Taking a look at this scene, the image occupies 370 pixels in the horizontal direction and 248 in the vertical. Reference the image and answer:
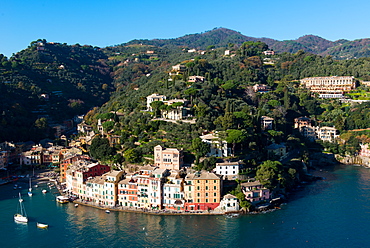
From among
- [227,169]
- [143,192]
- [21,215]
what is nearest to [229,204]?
[227,169]

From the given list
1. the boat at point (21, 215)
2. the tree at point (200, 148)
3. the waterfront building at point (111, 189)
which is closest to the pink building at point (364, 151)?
the tree at point (200, 148)

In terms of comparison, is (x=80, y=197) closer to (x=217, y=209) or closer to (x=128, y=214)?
(x=128, y=214)

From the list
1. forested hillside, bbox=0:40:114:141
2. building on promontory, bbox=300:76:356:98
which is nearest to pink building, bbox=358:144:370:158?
building on promontory, bbox=300:76:356:98

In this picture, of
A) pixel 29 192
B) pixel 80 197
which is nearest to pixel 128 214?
pixel 80 197

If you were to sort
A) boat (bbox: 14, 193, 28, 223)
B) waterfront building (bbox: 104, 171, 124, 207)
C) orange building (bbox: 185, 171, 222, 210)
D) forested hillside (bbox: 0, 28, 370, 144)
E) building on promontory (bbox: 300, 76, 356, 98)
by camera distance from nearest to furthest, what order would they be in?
boat (bbox: 14, 193, 28, 223), orange building (bbox: 185, 171, 222, 210), waterfront building (bbox: 104, 171, 124, 207), forested hillside (bbox: 0, 28, 370, 144), building on promontory (bbox: 300, 76, 356, 98)

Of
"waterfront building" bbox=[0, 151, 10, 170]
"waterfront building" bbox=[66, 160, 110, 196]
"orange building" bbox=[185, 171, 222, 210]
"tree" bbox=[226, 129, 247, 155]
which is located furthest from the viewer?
"waterfront building" bbox=[0, 151, 10, 170]

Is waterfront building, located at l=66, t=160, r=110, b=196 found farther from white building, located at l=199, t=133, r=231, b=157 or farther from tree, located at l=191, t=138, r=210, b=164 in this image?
white building, located at l=199, t=133, r=231, b=157

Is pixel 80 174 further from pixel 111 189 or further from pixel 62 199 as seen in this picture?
pixel 111 189
